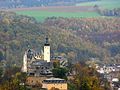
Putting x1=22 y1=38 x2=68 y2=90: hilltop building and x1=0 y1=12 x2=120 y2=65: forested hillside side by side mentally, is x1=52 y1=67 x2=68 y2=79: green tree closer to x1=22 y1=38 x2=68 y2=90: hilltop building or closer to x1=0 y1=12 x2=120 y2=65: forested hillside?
x1=22 y1=38 x2=68 y2=90: hilltop building

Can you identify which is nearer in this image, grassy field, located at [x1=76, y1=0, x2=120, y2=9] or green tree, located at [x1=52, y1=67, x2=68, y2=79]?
green tree, located at [x1=52, y1=67, x2=68, y2=79]

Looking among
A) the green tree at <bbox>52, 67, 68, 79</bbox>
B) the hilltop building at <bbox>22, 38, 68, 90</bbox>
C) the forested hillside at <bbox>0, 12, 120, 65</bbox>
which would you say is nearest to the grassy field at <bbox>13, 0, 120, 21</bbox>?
the forested hillside at <bbox>0, 12, 120, 65</bbox>

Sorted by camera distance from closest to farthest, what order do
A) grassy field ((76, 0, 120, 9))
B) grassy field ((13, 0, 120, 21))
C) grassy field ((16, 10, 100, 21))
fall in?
grassy field ((16, 10, 100, 21)) → grassy field ((13, 0, 120, 21)) → grassy field ((76, 0, 120, 9))

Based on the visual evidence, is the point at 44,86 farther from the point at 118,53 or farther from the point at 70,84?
the point at 118,53

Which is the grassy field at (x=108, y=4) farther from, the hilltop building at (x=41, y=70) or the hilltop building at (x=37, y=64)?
the hilltop building at (x=37, y=64)

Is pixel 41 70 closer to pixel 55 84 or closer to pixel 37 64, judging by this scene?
Result: pixel 37 64

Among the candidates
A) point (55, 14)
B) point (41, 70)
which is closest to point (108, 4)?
point (55, 14)

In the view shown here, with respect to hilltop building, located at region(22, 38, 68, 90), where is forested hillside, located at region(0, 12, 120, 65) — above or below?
below

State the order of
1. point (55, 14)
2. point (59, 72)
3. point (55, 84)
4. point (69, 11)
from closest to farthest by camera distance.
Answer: point (55, 84) → point (59, 72) → point (55, 14) → point (69, 11)

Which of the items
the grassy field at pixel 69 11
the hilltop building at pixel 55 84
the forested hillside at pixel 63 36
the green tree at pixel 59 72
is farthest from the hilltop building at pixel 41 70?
the grassy field at pixel 69 11
